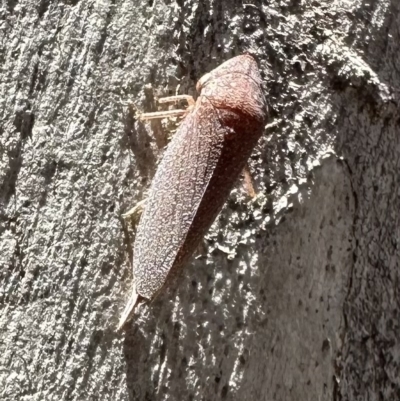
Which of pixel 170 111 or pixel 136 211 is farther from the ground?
pixel 170 111

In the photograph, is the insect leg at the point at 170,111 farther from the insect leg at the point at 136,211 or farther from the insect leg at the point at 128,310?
the insect leg at the point at 128,310

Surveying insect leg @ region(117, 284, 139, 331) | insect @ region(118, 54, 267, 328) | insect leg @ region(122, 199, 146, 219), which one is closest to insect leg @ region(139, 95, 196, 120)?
insect @ region(118, 54, 267, 328)

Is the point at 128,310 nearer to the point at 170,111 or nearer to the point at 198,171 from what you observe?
the point at 198,171

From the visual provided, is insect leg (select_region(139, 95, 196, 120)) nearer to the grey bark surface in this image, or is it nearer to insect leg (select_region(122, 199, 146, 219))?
the grey bark surface

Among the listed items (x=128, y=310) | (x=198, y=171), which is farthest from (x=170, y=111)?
(x=128, y=310)

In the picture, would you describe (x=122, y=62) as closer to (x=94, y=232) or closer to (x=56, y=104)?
(x=56, y=104)

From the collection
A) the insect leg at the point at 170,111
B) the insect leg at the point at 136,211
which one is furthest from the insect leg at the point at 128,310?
the insect leg at the point at 170,111
